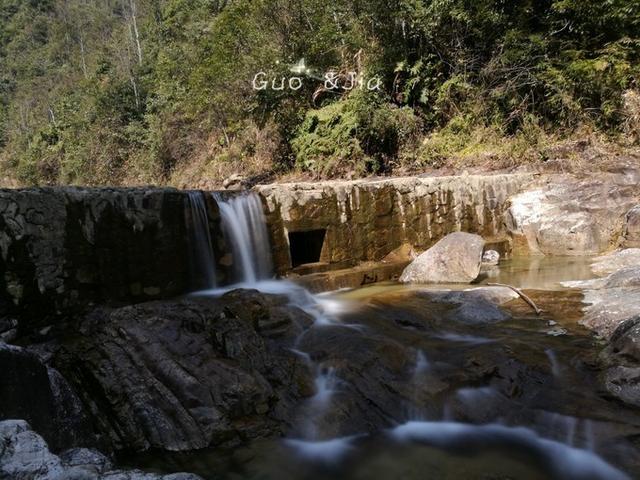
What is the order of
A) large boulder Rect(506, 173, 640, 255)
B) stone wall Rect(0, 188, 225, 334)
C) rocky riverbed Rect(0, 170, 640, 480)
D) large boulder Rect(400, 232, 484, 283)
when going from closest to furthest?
rocky riverbed Rect(0, 170, 640, 480)
stone wall Rect(0, 188, 225, 334)
large boulder Rect(400, 232, 484, 283)
large boulder Rect(506, 173, 640, 255)

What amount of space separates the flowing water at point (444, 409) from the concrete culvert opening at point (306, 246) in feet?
8.04

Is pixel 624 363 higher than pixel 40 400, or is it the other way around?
pixel 40 400

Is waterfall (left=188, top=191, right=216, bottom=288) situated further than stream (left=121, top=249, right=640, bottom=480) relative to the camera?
Yes

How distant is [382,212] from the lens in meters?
8.85

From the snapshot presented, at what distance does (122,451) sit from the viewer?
3773 millimetres

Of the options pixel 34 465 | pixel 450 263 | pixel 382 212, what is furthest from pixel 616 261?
pixel 34 465

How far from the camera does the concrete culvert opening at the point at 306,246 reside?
8336 millimetres

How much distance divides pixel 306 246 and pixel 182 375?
4.54m

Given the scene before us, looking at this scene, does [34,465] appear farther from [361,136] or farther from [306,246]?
[361,136]

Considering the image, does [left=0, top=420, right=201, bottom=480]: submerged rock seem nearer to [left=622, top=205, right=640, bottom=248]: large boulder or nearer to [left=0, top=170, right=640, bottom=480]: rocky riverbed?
[left=0, top=170, right=640, bottom=480]: rocky riverbed

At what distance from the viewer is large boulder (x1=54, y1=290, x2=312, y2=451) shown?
3918 mm

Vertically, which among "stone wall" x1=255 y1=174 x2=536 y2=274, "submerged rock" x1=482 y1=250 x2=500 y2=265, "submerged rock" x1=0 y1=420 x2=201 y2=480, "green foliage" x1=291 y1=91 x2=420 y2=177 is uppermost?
"green foliage" x1=291 y1=91 x2=420 y2=177

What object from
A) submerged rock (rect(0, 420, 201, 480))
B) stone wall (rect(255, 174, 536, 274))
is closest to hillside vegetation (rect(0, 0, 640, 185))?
stone wall (rect(255, 174, 536, 274))

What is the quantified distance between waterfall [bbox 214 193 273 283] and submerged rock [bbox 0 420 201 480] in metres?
4.88
